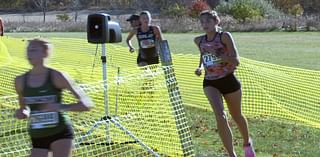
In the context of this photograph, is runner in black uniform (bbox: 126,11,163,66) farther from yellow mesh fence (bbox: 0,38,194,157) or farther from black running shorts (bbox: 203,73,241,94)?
black running shorts (bbox: 203,73,241,94)

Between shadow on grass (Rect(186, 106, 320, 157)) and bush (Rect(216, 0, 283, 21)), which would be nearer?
shadow on grass (Rect(186, 106, 320, 157))

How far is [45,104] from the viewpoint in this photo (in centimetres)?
511

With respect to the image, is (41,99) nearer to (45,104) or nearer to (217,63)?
(45,104)

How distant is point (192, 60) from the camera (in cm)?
1430

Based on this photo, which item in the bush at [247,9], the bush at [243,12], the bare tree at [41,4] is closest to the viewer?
the bush at [243,12]

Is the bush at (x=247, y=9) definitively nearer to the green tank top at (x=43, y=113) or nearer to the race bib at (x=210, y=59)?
the race bib at (x=210, y=59)

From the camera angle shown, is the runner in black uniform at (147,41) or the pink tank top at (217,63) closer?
the pink tank top at (217,63)

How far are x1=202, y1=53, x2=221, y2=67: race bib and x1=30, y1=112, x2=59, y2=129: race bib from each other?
8.25ft

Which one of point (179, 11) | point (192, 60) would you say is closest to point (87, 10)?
point (179, 11)

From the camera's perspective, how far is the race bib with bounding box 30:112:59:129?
5.12 meters

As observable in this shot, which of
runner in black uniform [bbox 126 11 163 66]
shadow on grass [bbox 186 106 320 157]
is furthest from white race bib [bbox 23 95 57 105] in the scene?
runner in black uniform [bbox 126 11 163 66]

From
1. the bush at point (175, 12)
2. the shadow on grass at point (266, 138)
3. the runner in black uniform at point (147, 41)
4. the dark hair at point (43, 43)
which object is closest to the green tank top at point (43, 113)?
the dark hair at point (43, 43)

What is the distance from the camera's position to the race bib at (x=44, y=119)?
5.12 metres

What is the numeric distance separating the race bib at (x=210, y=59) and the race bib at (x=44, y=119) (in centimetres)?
252
